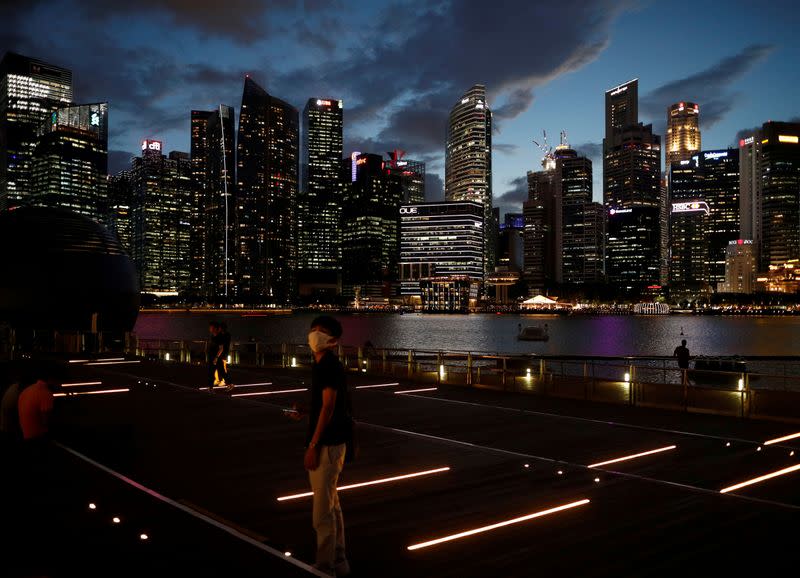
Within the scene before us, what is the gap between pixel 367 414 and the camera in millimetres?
14438

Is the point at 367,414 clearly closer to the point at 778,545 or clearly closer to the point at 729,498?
the point at 729,498

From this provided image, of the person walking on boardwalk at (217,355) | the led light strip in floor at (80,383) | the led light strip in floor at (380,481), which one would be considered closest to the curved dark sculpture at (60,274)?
the led light strip in floor at (80,383)

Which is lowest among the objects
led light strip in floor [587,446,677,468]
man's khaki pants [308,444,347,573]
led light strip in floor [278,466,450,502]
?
led light strip in floor [587,446,677,468]

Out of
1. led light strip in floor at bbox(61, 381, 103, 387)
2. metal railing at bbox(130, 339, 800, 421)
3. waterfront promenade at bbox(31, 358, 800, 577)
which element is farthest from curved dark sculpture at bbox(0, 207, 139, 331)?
waterfront promenade at bbox(31, 358, 800, 577)

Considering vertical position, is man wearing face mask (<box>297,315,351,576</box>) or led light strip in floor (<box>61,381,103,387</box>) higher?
man wearing face mask (<box>297,315,351,576</box>)

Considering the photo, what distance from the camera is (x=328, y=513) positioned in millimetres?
5625

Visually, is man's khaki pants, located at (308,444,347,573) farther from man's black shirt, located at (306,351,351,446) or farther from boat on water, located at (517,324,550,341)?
boat on water, located at (517,324,550,341)

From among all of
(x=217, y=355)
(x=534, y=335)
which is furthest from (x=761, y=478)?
(x=534, y=335)

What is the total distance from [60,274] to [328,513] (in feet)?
171

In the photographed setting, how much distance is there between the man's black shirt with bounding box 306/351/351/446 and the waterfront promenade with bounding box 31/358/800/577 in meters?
1.14

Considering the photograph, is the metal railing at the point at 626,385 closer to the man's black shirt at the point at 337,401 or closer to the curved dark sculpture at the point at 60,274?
the man's black shirt at the point at 337,401

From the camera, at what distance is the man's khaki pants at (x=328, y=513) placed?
5.58m

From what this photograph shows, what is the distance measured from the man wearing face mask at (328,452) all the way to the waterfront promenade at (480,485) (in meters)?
0.29

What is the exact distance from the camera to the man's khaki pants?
558 cm
